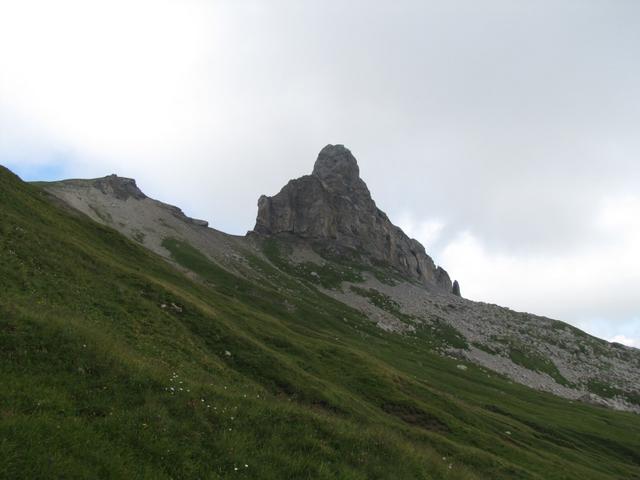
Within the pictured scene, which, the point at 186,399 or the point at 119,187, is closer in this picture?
the point at 186,399

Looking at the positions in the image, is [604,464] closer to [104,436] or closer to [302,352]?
[302,352]

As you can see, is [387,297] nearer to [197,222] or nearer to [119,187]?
[197,222]

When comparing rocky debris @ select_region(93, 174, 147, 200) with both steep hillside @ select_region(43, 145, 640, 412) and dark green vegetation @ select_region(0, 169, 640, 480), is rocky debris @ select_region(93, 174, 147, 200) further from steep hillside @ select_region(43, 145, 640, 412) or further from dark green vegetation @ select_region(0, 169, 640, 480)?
dark green vegetation @ select_region(0, 169, 640, 480)

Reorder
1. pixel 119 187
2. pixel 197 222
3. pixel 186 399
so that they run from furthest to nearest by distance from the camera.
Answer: pixel 197 222 < pixel 119 187 < pixel 186 399

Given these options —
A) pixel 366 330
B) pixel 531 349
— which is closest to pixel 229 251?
pixel 366 330

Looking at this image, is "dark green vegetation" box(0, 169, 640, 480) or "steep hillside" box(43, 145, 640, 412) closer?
"dark green vegetation" box(0, 169, 640, 480)

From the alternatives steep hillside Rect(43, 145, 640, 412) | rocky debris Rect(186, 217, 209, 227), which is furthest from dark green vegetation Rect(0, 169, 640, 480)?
rocky debris Rect(186, 217, 209, 227)

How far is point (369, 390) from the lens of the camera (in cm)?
4775

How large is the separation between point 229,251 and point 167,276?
90892 millimetres

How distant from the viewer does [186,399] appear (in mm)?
17766

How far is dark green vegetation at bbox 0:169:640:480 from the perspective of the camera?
1425 cm

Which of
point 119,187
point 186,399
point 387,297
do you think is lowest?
point 186,399

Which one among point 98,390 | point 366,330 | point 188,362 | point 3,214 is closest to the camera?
point 98,390

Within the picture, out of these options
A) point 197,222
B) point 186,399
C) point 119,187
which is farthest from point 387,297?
point 186,399
